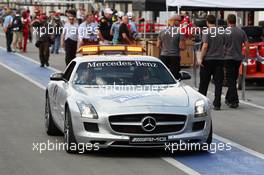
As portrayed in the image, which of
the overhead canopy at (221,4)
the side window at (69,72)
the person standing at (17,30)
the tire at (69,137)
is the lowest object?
the person standing at (17,30)

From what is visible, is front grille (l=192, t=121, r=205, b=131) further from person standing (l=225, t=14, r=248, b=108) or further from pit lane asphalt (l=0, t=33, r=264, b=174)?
person standing (l=225, t=14, r=248, b=108)

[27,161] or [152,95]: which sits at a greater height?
[152,95]

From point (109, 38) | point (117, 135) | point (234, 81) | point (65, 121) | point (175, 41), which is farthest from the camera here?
point (109, 38)

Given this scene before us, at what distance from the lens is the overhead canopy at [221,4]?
22.6 m

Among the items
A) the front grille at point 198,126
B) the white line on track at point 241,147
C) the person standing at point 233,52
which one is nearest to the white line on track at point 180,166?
the front grille at point 198,126

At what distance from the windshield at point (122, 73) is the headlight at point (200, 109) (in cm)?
106

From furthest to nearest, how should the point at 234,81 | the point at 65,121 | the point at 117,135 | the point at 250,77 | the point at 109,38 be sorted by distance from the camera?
the point at 109,38 < the point at 250,77 < the point at 234,81 < the point at 65,121 < the point at 117,135

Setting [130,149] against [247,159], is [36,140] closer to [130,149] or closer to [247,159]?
[130,149]

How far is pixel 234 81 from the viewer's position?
16922 millimetres

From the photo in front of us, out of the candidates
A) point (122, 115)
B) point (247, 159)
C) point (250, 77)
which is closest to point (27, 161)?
point (122, 115)

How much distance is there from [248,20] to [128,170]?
91.9 feet

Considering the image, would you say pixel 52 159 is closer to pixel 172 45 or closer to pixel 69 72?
pixel 69 72

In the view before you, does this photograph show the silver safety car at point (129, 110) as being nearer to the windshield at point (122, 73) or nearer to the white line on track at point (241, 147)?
the windshield at point (122, 73)

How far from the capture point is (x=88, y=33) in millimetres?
24250
